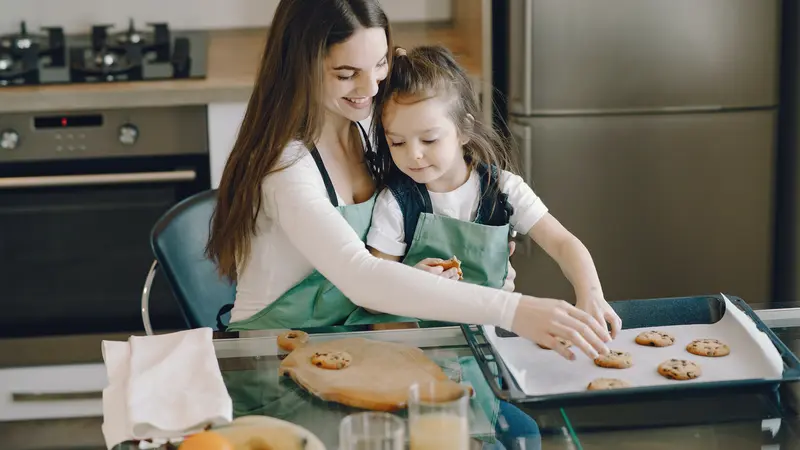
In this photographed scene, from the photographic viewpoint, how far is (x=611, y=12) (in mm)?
2666

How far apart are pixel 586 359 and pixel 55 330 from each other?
1.87 metres

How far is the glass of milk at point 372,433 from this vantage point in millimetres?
1027

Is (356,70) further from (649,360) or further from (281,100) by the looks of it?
(649,360)

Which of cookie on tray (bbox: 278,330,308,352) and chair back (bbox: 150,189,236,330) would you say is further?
chair back (bbox: 150,189,236,330)

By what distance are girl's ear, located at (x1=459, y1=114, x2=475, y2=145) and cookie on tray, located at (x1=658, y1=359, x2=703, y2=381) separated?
0.56 m

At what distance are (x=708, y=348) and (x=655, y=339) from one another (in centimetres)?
7

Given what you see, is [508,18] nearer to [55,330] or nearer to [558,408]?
[55,330]

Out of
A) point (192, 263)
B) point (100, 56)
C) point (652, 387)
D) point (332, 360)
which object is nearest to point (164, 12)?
point (100, 56)

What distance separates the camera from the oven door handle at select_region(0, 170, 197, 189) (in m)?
2.67

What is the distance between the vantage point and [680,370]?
1265 millimetres

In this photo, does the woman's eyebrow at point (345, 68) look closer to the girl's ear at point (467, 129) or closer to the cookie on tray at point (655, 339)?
the girl's ear at point (467, 129)

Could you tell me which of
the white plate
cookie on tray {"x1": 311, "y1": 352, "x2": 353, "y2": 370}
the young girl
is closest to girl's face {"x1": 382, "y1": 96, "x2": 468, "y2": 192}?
the young girl

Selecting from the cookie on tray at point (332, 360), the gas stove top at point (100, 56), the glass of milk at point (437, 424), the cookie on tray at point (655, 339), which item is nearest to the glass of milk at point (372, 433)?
the glass of milk at point (437, 424)

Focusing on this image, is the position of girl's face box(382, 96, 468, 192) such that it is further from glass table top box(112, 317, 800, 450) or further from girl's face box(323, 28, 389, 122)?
glass table top box(112, 317, 800, 450)
